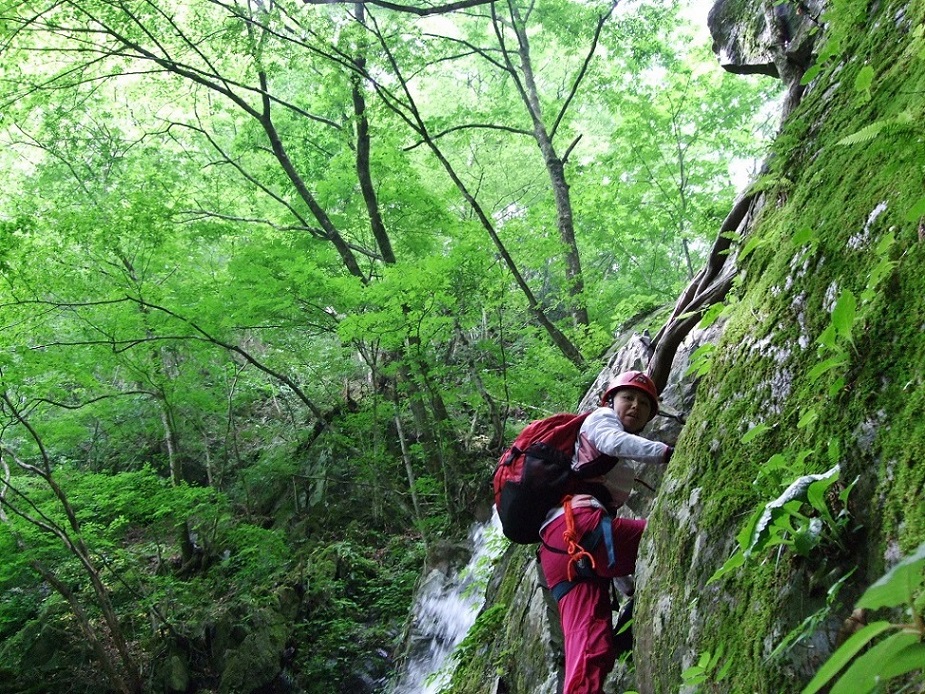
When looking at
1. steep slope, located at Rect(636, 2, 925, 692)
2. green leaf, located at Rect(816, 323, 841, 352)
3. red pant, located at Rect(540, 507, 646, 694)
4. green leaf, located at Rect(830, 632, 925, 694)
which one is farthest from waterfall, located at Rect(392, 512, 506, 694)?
green leaf, located at Rect(830, 632, 925, 694)

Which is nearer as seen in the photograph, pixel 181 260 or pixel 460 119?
pixel 181 260

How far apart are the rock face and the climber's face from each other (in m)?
0.43

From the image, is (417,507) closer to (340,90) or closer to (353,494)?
(353,494)

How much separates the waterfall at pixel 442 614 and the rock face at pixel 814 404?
4.86m

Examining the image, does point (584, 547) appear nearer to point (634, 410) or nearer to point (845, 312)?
point (634, 410)

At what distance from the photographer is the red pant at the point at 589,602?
3.20 metres

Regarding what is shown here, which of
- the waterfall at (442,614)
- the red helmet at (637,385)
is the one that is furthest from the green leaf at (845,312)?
the waterfall at (442,614)

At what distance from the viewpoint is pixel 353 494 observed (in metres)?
13.5

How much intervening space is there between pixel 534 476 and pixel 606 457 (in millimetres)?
397

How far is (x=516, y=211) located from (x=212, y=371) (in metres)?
9.11

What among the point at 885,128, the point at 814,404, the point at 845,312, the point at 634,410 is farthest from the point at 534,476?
the point at 885,128

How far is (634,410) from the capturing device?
11.7ft

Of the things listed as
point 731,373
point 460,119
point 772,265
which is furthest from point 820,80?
point 460,119

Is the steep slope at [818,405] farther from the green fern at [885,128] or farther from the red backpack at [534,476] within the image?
the red backpack at [534,476]
